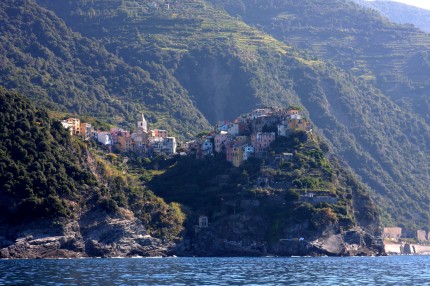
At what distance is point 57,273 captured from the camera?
99062 millimetres

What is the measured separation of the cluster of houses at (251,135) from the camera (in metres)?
173

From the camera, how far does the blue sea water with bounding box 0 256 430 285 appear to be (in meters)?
91.4

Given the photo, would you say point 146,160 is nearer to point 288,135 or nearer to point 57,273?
point 288,135

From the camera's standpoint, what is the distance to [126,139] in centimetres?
18825

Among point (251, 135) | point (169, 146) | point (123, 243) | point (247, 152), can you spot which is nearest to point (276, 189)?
point (247, 152)

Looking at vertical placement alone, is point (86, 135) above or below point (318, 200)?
above

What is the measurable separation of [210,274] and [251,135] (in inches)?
2993

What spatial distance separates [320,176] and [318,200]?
8369mm

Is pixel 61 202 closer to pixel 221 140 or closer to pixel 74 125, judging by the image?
pixel 74 125

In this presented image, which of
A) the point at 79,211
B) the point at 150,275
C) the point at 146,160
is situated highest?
the point at 146,160

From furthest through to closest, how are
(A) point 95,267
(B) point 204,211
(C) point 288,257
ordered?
1. (B) point 204,211
2. (C) point 288,257
3. (A) point 95,267

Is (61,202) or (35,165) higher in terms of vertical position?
(35,165)

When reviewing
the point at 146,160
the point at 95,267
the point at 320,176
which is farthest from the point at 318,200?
the point at 95,267

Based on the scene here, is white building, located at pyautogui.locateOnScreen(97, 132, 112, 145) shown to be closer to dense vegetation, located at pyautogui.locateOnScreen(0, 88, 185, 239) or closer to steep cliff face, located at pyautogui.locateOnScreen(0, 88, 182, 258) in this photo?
dense vegetation, located at pyautogui.locateOnScreen(0, 88, 185, 239)
